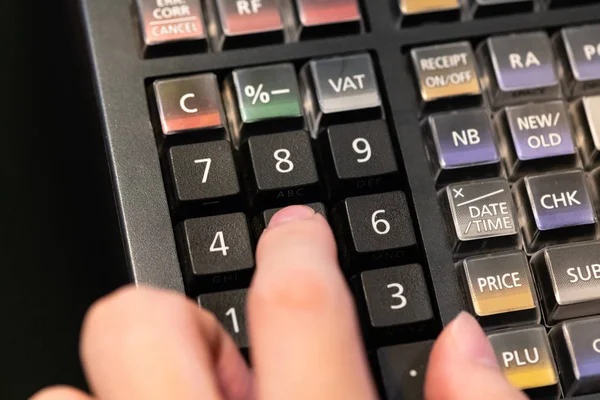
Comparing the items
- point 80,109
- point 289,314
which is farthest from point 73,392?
point 80,109

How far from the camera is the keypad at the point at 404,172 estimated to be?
0.46 meters

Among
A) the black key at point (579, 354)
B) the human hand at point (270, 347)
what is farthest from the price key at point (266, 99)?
the black key at point (579, 354)

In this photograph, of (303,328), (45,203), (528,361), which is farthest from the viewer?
(45,203)

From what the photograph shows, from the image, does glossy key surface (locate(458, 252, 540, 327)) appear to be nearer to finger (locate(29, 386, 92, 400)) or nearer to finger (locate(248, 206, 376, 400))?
finger (locate(248, 206, 376, 400))

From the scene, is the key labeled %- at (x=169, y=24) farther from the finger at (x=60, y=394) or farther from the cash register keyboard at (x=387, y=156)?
the finger at (x=60, y=394)

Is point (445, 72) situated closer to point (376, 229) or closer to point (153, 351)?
point (376, 229)

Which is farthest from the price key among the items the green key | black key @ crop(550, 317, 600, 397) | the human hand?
black key @ crop(550, 317, 600, 397)

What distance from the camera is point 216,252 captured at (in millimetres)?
458

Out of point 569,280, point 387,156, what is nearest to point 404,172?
point 387,156

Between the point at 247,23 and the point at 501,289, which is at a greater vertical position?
the point at 247,23

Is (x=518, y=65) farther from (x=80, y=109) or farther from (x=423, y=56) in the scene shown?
(x=80, y=109)

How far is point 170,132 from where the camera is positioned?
0.48 metres

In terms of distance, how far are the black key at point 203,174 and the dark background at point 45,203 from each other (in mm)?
90

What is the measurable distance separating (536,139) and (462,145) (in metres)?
0.05
